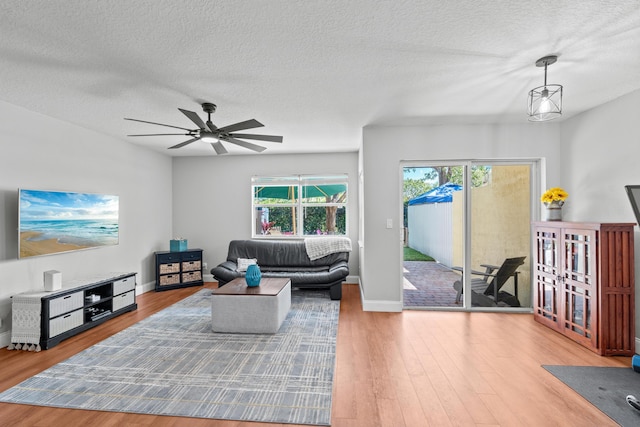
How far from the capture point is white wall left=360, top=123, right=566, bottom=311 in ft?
13.2

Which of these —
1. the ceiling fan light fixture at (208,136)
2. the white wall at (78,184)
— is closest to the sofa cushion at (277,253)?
the white wall at (78,184)

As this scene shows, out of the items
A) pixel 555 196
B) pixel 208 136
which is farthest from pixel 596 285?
pixel 208 136

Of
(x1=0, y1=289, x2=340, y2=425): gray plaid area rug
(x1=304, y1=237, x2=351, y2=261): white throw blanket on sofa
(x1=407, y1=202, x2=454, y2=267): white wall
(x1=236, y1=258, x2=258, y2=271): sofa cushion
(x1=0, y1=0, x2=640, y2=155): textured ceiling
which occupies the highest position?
(x1=0, y1=0, x2=640, y2=155): textured ceiling

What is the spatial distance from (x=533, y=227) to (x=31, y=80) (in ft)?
18.6

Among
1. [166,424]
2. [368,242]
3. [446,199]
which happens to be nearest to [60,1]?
[166,424]

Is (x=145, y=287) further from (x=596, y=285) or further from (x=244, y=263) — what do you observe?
(x=596, y=285)

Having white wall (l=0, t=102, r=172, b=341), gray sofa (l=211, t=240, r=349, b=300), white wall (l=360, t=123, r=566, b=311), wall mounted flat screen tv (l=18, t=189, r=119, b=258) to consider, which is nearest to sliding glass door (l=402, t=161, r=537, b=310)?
white wall (l=360, t=123, r=566, b=311)

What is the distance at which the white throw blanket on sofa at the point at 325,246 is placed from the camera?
17.4ft

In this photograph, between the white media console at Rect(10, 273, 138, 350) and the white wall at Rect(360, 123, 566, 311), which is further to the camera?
the white wall at Rect(360, 123, 566, 311)

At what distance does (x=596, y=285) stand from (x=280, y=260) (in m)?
4.26

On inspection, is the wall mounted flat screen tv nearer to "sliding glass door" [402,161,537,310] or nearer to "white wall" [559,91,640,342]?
"sliding glass door" [402,161,537,310]

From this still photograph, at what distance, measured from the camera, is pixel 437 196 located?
14.0 feet

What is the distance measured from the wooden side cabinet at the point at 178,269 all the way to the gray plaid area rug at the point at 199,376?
180 centimetres

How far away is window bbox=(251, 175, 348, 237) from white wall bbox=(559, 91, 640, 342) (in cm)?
339
